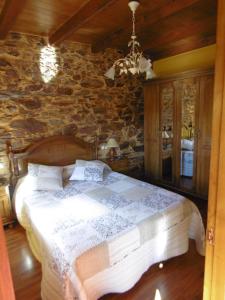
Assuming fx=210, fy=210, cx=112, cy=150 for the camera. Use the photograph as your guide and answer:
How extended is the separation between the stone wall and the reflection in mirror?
1.11 meters

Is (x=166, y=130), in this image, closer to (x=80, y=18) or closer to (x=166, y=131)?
(x=166, y=131)

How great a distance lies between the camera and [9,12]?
2.25 meters

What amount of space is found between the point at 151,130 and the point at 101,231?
9.30 feet

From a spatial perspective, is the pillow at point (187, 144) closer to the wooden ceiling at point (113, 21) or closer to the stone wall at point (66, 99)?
the stone wall at point (66, 99)

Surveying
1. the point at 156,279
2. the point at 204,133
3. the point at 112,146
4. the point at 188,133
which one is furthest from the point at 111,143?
the point at 156,279

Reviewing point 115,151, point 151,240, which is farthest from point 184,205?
point 115,151

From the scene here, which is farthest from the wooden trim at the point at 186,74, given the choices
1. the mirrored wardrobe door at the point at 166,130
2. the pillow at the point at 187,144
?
the pillow at the point at 187,144

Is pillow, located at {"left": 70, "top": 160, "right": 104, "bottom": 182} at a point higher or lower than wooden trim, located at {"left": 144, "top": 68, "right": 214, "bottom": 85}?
lower

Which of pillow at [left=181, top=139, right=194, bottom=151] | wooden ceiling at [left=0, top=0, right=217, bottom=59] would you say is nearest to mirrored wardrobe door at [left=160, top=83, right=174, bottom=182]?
pillow at [left=181, top=139, right=194, bottom=151]

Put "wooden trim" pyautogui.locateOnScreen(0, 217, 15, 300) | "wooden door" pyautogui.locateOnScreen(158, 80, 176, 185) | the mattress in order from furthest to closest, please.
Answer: "wooden door" pyautogui.locateOnScreen(158, 80, 176, 185)
the mattress
"wooden trim" pyautogui.locateOnScreen(0, 217, 15, 300)

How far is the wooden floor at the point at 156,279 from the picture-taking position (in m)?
1.91

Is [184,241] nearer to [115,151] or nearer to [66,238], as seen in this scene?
[66,238]

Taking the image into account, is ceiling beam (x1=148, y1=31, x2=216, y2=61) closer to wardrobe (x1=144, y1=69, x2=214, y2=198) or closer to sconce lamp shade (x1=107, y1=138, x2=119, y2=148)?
wardrobe (x1=144, y1=69, x2=214, y2=198)

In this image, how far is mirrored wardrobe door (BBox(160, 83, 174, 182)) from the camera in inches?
155
